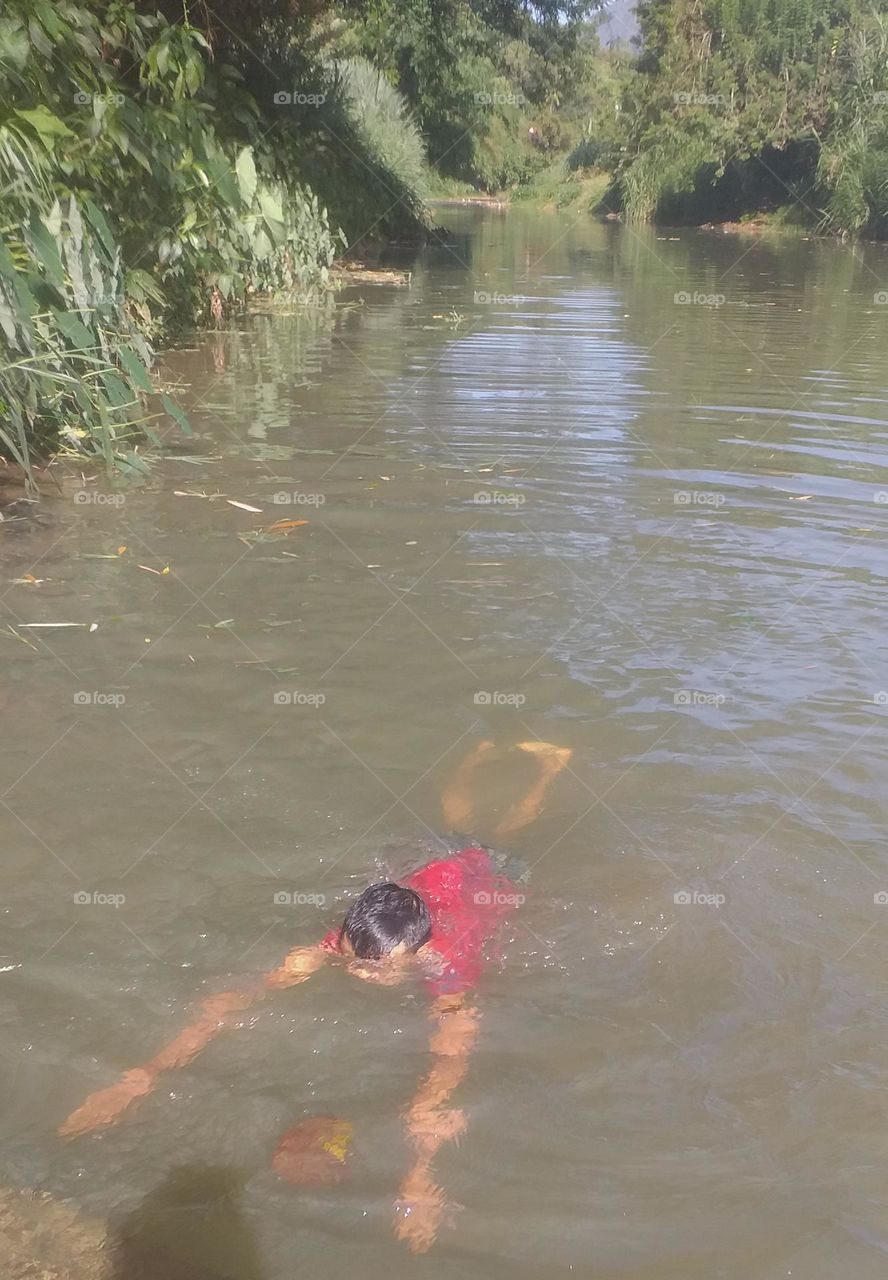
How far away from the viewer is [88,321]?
585 cm

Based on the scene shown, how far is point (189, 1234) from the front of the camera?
77.7 inches

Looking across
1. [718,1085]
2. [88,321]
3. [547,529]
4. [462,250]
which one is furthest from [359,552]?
[462,250]

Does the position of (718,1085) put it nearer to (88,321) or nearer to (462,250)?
(88,321)

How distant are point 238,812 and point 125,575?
1897mm
